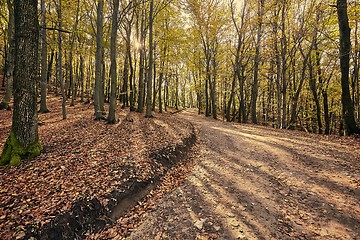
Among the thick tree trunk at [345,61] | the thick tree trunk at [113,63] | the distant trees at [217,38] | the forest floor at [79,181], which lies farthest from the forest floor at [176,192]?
the distant trees at [217,38]

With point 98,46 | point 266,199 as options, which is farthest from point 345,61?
point 98,46

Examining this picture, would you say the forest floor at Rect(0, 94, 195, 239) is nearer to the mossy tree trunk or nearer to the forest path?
the mossy tree trunk

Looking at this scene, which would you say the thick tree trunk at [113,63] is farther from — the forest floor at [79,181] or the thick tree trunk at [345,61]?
the thick tree trunk at [345,61]

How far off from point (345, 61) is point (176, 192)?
1107 centimetres

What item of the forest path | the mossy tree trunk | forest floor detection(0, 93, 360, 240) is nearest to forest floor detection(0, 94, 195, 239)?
forest floor detection(0, 93, 360, 240)

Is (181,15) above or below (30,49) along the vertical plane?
above

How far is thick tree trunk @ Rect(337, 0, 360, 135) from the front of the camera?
31.6ft

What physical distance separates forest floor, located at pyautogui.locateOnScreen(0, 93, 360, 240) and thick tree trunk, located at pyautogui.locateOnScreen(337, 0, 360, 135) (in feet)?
7.96

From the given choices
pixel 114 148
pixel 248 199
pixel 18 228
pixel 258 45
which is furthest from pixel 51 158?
pixel 258 45

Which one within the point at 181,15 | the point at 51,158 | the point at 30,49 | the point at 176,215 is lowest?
the point at 176,215

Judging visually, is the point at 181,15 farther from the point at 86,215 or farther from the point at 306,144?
the point at 86,215

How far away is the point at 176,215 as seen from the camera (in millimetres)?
4555

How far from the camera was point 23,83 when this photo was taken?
18.3 ft

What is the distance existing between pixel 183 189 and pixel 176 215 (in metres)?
1.08
